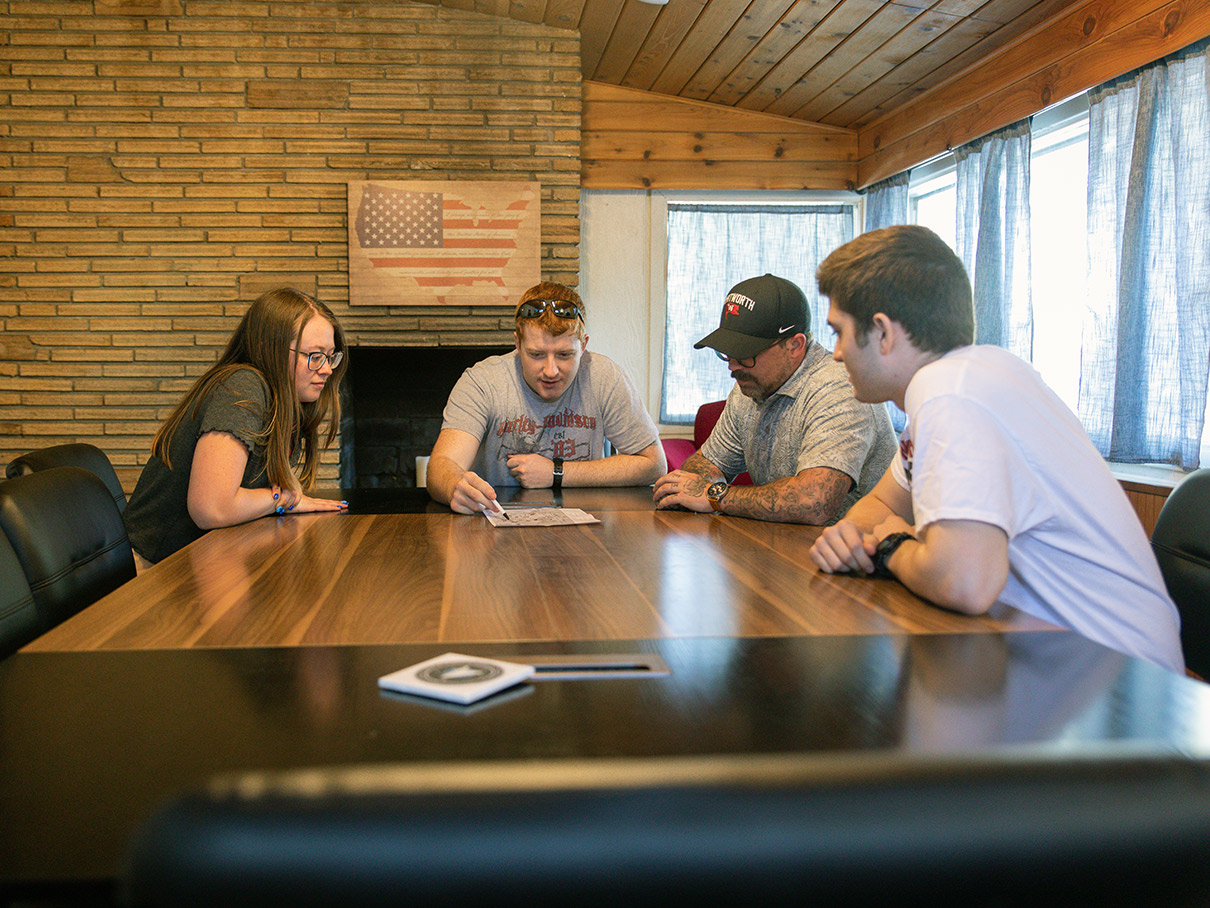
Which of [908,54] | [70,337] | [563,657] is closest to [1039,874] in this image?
[563,657]

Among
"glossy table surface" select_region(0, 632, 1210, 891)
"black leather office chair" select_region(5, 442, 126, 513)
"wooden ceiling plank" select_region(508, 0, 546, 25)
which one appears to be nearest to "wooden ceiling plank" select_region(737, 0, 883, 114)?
"wooden ceiling plank" select_region(508, 0, 546, 25)

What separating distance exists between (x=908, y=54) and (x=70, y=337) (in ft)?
14.1

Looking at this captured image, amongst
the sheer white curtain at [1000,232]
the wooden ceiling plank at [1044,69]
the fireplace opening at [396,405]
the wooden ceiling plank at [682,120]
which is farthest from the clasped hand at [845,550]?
the wooden ceiling plank at [682,120]

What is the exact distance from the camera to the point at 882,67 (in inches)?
165

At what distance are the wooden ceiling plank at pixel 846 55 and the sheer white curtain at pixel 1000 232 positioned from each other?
633 mm

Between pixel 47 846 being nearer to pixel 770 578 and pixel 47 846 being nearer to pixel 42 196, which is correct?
pixel 770 578

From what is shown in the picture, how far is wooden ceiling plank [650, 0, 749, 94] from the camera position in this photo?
3844mm

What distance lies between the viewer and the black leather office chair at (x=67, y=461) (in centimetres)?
216

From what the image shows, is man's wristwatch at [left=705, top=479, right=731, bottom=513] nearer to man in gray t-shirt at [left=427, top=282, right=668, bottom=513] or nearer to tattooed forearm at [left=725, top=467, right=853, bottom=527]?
tattooed forearm at [left=725, top=467, right=853, bottom=527]

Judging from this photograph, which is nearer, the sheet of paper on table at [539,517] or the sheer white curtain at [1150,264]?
the sheet of paper on table at [539,517]

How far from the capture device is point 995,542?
1.20 m

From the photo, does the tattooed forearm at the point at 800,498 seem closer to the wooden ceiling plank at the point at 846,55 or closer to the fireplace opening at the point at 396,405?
the wooden ceiling plank at the point at 846,55

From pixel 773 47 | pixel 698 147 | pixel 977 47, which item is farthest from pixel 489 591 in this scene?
pixel 698 147

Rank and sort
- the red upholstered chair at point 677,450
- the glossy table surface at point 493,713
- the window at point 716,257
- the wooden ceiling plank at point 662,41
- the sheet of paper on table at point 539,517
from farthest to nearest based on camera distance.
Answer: the window at point 716,257
the red upholstered chair at point 677,450
the wooden ceiling plank at point 662,41
the sheet of paper on table at point 539,517
the glossy table surface at point 493,713
